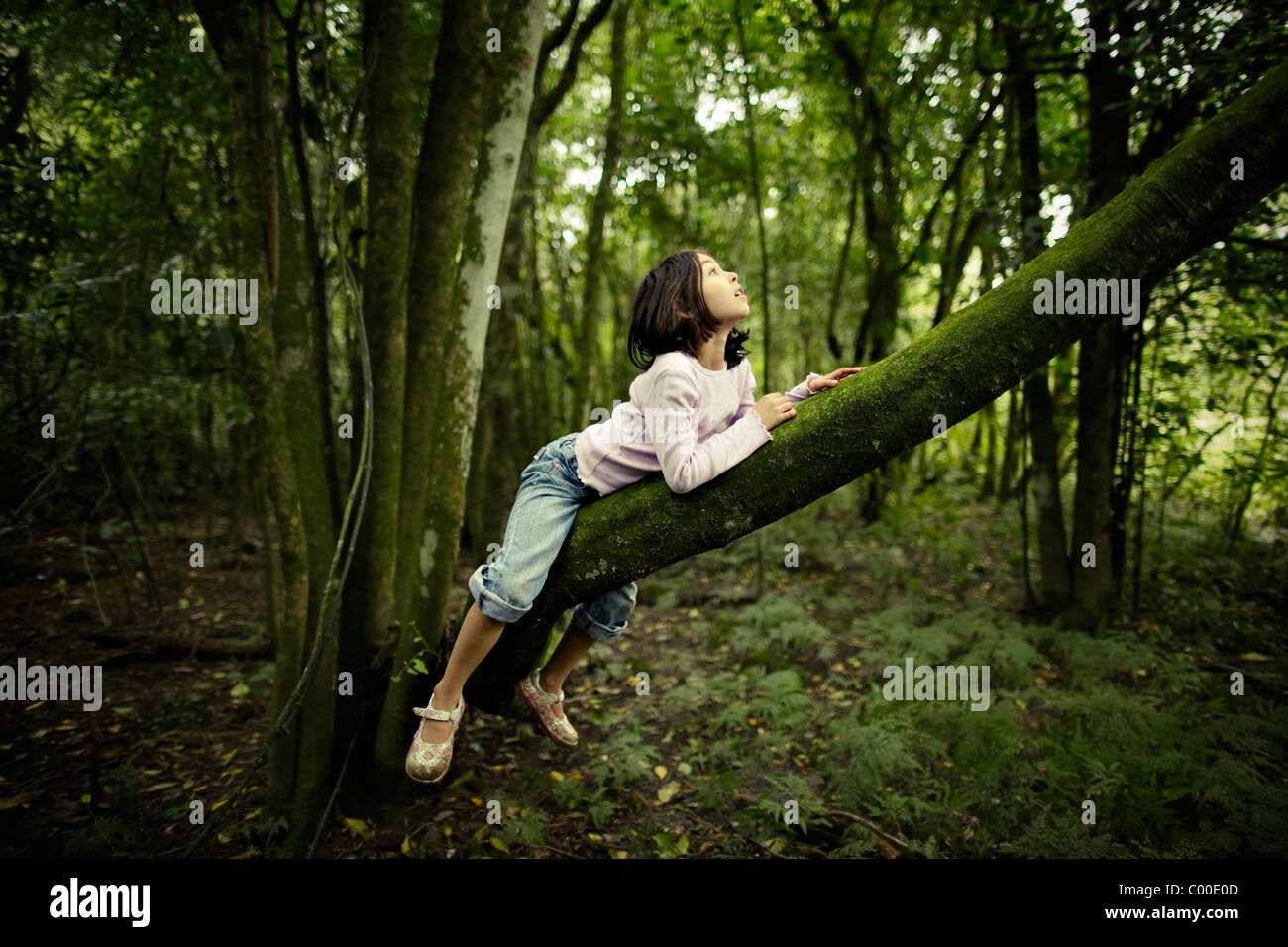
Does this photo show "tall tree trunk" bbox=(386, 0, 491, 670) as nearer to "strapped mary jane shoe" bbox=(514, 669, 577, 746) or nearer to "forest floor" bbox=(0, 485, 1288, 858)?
"strapped mary jane shoe" bbox=(514, 669, 577, 746)

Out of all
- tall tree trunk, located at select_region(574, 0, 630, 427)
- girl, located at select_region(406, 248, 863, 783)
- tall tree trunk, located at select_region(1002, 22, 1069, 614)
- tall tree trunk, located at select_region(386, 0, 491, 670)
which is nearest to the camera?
girl, located at select_region(406, 248, 863, 783)

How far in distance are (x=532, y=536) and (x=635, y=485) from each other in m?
0.36

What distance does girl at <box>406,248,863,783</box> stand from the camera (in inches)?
76.3

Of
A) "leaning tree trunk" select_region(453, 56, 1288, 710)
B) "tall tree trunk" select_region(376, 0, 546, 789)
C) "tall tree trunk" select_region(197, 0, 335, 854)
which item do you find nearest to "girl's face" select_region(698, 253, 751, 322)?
"leaning tree trunk" select_region(453, 56, 1288, 710)

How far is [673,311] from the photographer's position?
2.15m

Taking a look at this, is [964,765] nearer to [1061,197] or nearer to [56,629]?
[1061,197]

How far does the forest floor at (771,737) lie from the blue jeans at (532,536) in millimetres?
1782

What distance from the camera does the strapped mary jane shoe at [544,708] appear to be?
2.66 m

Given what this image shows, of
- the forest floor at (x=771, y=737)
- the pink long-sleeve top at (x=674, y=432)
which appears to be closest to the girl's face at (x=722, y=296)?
the pink long-sleeve top at (x=674, y=432)

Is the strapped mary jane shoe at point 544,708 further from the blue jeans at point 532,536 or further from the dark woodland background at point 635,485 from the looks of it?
the blue jeans at point 532,536

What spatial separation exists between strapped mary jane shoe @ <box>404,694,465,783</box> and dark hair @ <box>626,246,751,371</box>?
142 centimetres

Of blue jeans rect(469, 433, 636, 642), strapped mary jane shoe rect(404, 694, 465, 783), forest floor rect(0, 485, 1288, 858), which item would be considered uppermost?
blue jeans rect(469, 433, 636, 642)
